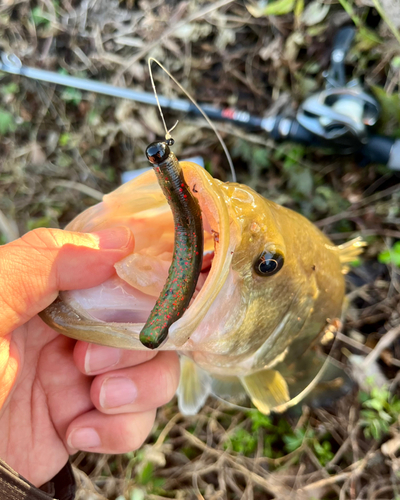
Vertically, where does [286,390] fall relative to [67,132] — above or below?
below

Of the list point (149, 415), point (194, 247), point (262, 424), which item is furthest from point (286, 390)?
point (194, 247)

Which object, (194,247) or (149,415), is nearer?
(194,247)

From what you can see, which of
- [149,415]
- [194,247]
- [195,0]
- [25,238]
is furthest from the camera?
[195,0]

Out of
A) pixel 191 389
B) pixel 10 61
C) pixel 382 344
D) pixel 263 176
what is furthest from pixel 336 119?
pixel 10 61

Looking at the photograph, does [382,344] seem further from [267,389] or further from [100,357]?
[100,357]

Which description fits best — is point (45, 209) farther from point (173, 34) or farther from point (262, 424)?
point (262, 424)

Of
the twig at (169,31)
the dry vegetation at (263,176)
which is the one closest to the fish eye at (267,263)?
the dry vegetation at (263,176)

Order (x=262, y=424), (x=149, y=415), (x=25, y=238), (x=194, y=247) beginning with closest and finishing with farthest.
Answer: (x=194, y=247), (x=25, y=238), (x=149, y=415), (x=262, y=424)
